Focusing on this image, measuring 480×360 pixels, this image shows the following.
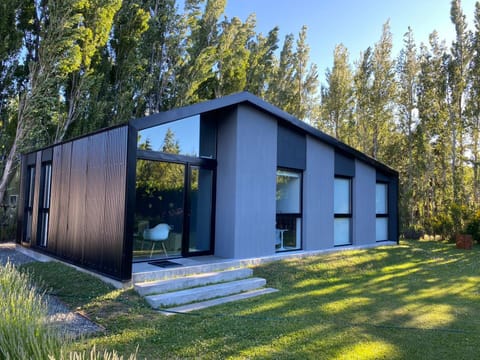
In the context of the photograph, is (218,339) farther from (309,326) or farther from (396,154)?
(396,154)

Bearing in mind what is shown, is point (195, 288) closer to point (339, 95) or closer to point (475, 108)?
point (475, 108)

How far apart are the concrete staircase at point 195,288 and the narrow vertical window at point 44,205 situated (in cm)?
421

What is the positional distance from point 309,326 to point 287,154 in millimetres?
4953

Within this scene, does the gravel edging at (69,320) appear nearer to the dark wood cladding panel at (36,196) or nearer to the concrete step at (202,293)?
the concrete step at (202,293)

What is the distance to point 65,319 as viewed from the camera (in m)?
4.46

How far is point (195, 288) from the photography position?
19.0 ft

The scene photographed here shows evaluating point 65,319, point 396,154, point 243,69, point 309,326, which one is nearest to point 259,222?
point 309,326

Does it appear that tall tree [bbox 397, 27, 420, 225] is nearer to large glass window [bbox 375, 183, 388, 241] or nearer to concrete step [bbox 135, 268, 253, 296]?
large glass window [bbox 375, 183, 388, 241]

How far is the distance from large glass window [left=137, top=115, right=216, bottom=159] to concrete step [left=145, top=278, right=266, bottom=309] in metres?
2.70

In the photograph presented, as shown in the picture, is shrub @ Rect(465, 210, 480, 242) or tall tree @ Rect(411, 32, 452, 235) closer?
shrub @ Rect(465, 210, 480, 242)

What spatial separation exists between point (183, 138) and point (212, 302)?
3388mm

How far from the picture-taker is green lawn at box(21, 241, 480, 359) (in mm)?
3717

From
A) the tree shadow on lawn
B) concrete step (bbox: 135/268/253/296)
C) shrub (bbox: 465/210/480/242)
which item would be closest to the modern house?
concrete step (bbox: 135/268/253/296)

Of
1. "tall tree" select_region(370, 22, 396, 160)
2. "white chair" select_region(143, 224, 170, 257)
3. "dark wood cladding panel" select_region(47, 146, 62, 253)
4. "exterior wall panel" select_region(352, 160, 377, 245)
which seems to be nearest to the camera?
"white chair" select_region(143, 224, 170, 257)
